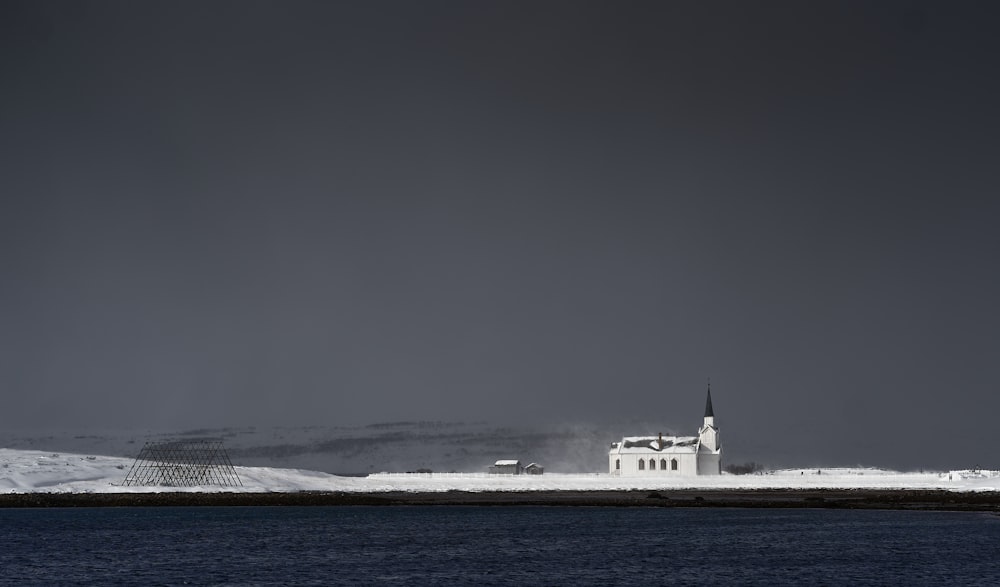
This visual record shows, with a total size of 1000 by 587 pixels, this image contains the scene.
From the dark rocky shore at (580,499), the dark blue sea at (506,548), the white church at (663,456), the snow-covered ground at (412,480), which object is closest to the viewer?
the dark blue sea at (506,548)

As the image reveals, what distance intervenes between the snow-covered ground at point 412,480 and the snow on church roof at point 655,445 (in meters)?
5.29

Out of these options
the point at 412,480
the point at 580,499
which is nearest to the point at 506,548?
the point at 580,499

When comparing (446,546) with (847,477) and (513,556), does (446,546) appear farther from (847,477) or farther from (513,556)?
(847,477)

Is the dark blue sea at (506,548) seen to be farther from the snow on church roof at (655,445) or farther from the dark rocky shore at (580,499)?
the snow on church roof at (655,445)

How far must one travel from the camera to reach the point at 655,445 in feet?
424

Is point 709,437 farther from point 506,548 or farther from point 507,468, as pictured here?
point 506,548

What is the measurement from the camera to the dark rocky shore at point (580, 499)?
87875 millimetres

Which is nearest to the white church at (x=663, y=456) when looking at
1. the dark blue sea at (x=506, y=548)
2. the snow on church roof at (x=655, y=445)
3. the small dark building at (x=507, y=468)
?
the snow on church roof at (x=655, y=445)

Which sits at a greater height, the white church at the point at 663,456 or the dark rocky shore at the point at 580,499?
the white church at the point at 663,456

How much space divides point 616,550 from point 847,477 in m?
70.1

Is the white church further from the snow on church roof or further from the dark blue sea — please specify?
the dark blue sea

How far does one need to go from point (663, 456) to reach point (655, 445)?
5.63ft

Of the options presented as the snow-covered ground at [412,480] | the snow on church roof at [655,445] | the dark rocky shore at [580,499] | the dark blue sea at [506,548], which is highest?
the snow on church roof at [655,445]

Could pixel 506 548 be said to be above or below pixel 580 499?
below
